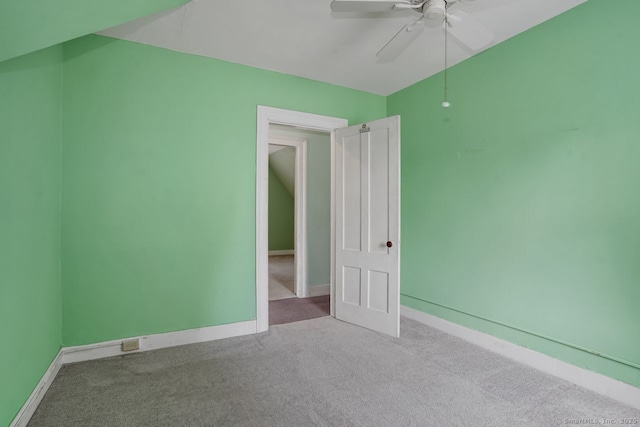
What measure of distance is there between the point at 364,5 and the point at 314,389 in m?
2.37

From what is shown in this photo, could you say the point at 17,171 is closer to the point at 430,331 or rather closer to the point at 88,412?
the point at 88,412

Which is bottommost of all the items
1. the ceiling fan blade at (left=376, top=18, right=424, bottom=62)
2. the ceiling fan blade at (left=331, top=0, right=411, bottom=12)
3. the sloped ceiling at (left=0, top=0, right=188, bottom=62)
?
the sloped ceiling at (left=0, top=0, right=188, bottom=62)

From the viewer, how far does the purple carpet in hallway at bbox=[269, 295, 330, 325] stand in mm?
3338

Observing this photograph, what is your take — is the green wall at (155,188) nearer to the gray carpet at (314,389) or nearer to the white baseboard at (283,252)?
the gray carpet at (314,389)

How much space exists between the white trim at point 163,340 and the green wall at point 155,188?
0.05 meters

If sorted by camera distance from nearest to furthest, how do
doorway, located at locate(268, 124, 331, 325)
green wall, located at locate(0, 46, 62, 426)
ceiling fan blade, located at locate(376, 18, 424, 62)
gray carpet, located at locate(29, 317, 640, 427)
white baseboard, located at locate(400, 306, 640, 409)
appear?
green wall, located at locate(0, 46, 62, 426) → gray carpet, located at locate(29, 317, 640, 427) → white baseboard, located at locate(400, 306, 640, 409) → ceiling fan blade, located at locate(376, 18, 424, 62) → doorway, located at locate(268, 124, 331, 325)

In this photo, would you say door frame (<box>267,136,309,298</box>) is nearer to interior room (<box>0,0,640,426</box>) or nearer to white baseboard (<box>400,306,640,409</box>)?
interior room (<box>0,0,640,426</box>)

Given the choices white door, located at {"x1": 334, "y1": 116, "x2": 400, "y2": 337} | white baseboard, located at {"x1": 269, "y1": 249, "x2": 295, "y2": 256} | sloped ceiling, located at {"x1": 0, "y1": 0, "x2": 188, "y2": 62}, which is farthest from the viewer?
white baseboard, located at {"x1": 269, "y1": 249, "x2": 295, "y2": 256}

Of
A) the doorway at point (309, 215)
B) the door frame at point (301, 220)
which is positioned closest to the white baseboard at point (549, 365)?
the doorway at point (309, 215)

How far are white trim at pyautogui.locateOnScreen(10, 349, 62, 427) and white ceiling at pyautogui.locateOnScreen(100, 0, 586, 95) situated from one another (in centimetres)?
249

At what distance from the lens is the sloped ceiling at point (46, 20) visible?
111cm

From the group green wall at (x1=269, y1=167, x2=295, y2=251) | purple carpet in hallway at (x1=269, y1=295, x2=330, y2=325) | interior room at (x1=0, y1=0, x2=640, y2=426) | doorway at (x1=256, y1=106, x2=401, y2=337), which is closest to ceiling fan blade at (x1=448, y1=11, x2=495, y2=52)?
interior room at (x1=0, y1=0, x2=640, y2=426)

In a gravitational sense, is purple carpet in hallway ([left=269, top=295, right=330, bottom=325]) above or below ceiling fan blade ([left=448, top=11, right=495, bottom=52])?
below

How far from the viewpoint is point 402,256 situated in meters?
3.52
